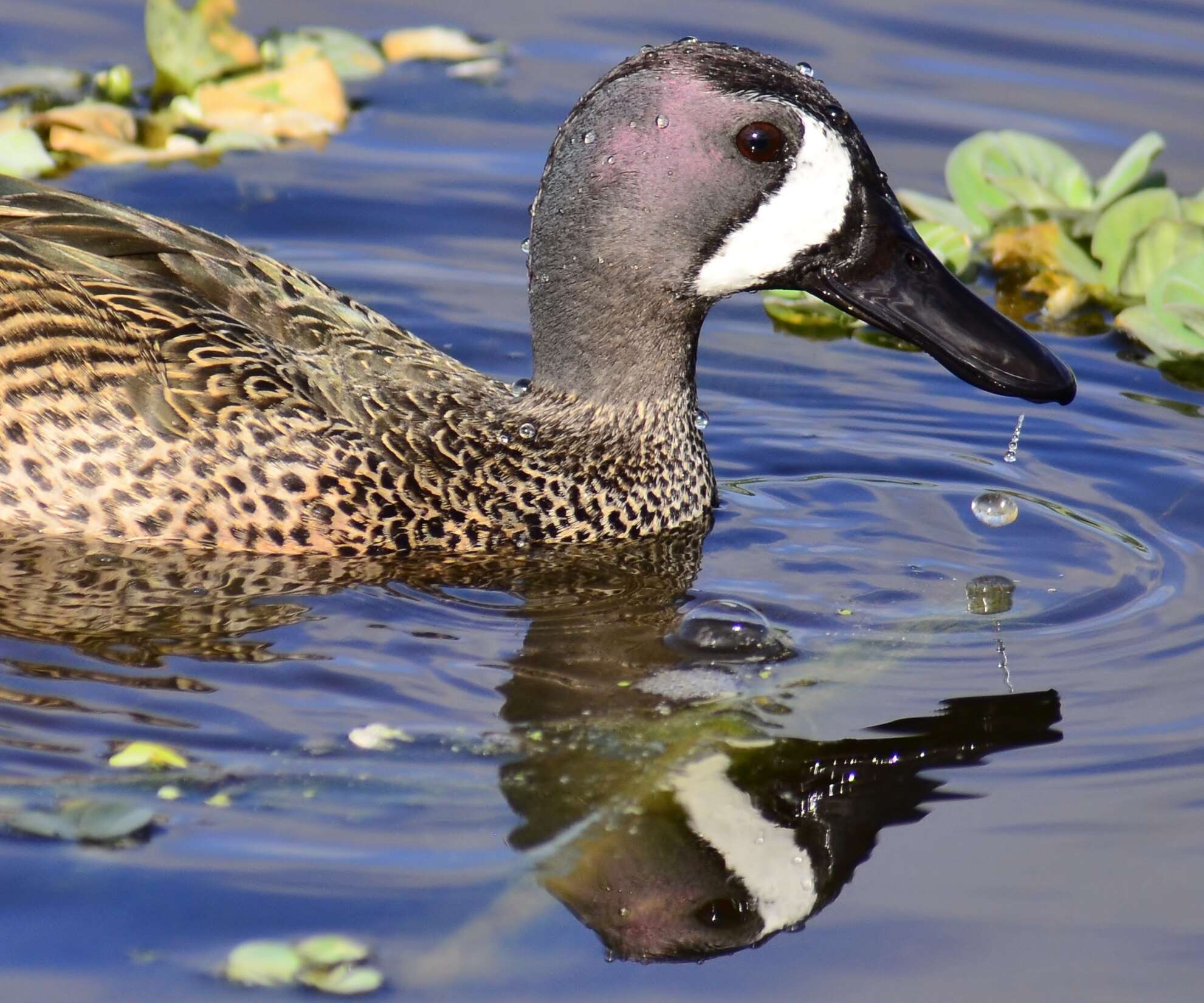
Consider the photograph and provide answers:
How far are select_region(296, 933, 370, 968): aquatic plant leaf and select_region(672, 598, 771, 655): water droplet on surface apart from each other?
1.76 m

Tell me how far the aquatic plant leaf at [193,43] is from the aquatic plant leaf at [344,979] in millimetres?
6497

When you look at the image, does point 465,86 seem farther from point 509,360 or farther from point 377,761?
point 377,761

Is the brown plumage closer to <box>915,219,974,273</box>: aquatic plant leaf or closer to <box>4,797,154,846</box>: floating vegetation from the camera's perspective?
<box>4,797,154,846</box>: floating vegetation

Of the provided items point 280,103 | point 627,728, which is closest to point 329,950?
point 627,728

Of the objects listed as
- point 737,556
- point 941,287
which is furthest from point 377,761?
point 941,287

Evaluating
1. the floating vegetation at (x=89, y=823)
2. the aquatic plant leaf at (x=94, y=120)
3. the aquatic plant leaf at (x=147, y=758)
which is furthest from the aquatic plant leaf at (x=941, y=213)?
the floating vegetation at (x=89, y=823)

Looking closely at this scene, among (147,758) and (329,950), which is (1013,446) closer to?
(147,758)

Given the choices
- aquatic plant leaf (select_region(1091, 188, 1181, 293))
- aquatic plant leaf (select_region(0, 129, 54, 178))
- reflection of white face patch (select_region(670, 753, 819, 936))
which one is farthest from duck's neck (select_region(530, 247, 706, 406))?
aquatic plant leaf (select_region(0, 129, 54, 178))

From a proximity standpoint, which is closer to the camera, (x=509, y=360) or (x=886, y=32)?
(x=509, y=360)

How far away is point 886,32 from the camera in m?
10.9

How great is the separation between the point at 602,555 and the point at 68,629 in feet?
5.60

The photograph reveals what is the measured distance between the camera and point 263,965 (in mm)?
4020

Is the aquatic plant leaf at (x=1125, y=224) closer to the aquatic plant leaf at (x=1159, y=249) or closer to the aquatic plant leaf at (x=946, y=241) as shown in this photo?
the aquatic plant leaf at (x=1159, y=249)

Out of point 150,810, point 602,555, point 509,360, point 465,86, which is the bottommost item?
point 150,810
